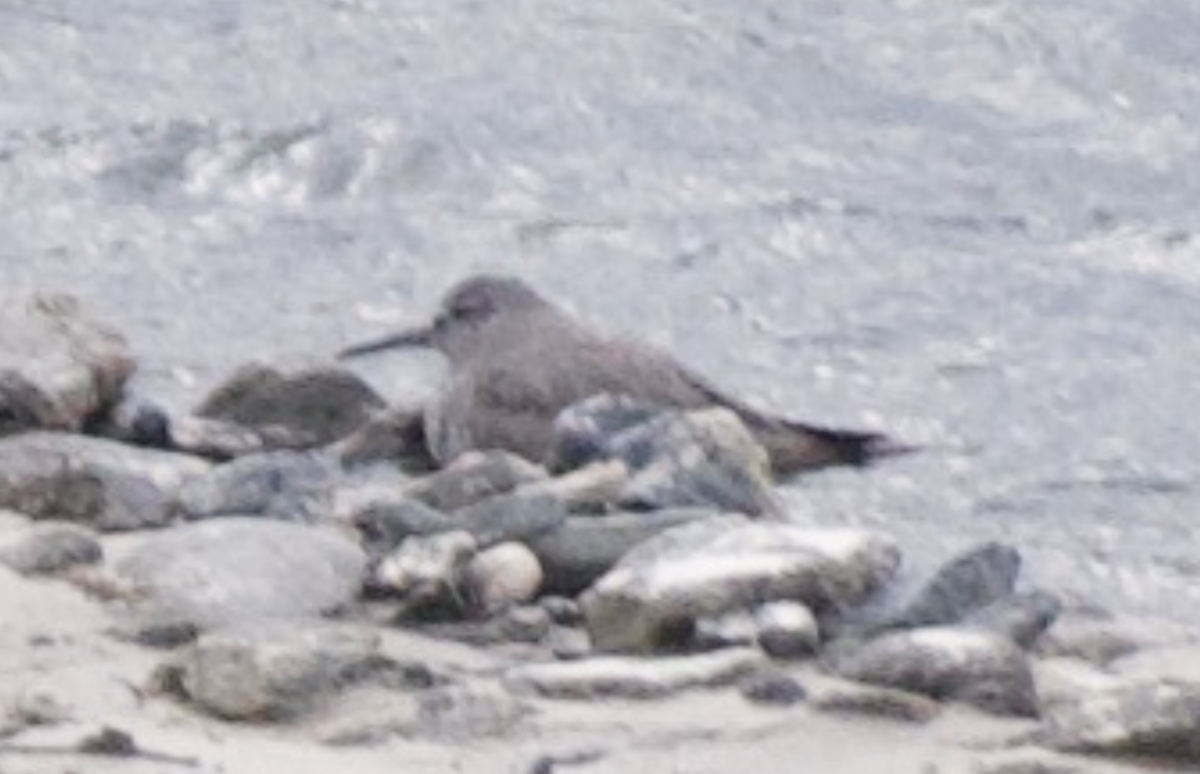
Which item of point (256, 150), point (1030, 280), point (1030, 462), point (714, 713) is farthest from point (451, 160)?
point (714, 713)

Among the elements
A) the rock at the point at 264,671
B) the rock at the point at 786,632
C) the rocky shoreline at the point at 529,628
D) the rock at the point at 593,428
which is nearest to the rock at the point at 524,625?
the rocky shoreline at the point at 529,628

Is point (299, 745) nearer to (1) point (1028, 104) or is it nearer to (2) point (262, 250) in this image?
(2) point (262, 250)

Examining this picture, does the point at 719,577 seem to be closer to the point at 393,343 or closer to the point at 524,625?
the point at 524,625

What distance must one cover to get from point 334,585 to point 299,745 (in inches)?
32.2

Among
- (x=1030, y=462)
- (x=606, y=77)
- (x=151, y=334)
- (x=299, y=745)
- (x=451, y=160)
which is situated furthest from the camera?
(x=606, y=77)

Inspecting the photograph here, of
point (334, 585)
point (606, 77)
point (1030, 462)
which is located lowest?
point (606, 77)

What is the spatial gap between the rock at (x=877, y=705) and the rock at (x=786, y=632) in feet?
0.69

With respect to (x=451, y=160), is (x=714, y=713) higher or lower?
higher

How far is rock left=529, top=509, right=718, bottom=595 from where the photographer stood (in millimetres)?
5816

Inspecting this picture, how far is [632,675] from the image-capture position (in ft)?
17.0

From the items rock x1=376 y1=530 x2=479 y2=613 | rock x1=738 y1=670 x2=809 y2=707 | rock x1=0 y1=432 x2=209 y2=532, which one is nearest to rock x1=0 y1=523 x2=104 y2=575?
rock x1=0 y1=432 x2=209 y2=532

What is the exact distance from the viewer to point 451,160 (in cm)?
991

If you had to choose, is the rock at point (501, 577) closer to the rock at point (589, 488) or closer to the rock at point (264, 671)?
the rock at point (589, 488)

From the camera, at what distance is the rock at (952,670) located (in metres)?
5.22
